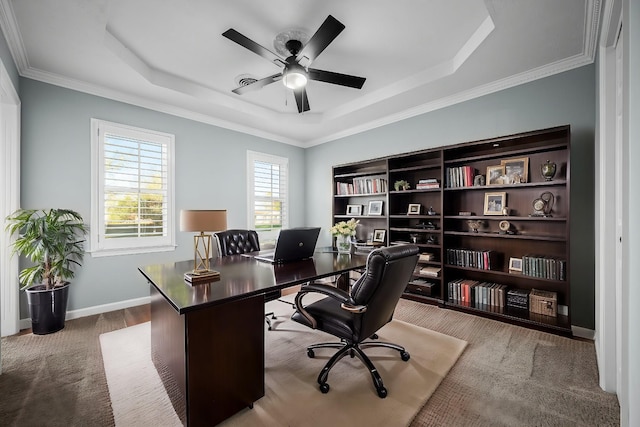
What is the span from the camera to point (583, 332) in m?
2.60

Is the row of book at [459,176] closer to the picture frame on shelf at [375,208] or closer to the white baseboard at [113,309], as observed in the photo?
the picture frame on shelf at [375,208]

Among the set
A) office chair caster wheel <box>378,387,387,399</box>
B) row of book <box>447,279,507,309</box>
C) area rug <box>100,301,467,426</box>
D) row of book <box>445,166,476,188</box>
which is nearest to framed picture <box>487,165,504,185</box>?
row of book <box>445,166,476,188</box>

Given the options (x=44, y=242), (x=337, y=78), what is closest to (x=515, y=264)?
(x=337, y=78)

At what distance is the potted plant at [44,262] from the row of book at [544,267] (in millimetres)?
4685

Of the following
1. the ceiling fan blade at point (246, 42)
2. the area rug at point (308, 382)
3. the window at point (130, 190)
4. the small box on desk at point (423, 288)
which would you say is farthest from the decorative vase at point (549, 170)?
the window at point (130, 190)

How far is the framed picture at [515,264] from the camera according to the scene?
2.97 metres

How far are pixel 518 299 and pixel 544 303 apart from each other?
224 millimetres

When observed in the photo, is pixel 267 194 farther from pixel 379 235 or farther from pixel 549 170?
pixel 549 170

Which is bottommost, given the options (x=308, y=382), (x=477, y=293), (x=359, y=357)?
A: (x=308, y=382)

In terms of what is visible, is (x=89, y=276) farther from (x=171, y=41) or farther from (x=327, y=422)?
(x=327, y=422)

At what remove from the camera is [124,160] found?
11.3 ft

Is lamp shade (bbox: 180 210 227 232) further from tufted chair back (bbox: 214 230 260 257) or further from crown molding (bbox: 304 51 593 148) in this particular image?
crown molding (bbox: 304 51 593 148)

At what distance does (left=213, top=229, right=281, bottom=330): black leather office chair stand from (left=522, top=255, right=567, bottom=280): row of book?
2716 mm

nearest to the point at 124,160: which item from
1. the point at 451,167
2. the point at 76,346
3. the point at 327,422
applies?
the point at 76,346
